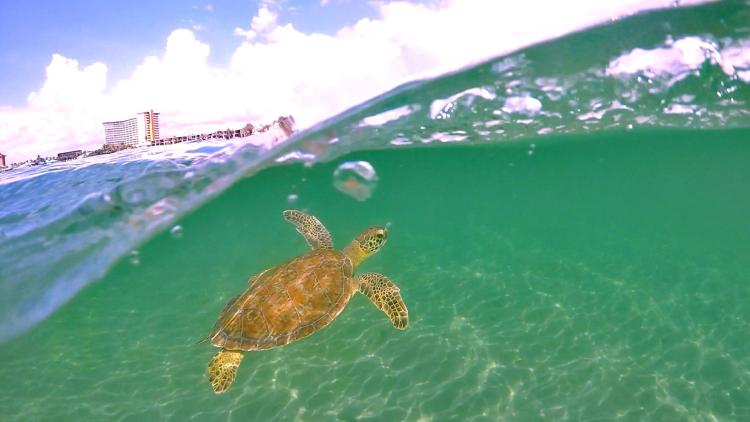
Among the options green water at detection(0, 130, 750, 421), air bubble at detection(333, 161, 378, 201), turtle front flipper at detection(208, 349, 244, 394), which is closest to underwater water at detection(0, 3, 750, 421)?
green water at detection(0, 130, 750, 421)

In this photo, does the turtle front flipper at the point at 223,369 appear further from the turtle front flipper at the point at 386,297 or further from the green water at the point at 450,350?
the turtle front flipper at the point at 386,297

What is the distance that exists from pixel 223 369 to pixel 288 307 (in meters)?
1.59

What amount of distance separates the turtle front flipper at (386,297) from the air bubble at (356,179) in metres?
14.0

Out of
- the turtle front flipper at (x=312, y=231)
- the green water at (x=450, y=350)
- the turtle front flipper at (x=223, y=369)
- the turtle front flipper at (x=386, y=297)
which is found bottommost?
the green water at (x=450, y=350)

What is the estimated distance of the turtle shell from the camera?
643cm

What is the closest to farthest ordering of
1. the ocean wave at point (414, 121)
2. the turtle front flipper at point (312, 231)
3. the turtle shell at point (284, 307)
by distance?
the turtle shell at point (284, 307), the turtle front flipper at point (312, 231), the ocean wave at point (414, 121)

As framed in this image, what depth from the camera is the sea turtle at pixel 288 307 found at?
6.45 m

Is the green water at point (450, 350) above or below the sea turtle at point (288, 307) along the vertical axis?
below

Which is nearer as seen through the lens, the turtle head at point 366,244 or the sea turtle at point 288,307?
the sea turtle at point 288,307

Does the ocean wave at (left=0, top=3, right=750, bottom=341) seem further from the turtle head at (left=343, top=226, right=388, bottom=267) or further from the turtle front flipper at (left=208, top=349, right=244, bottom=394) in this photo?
the turtle front flipper at (left=208, top=349, right=244, bottom=394)

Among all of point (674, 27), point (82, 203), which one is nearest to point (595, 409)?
point (674, 27)

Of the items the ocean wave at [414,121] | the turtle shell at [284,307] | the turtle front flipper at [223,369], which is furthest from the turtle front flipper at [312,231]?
the ocean wave at [414,121]

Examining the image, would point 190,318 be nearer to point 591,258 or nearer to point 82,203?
point 82,203

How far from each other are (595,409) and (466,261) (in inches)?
332
